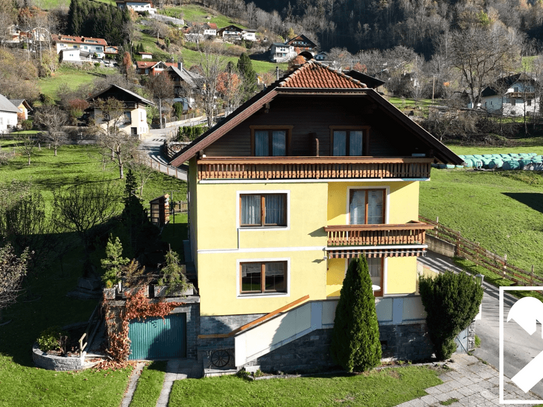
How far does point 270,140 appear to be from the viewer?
1889 cm

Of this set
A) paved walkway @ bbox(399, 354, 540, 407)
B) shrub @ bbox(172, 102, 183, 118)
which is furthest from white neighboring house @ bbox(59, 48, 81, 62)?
paved walkway @ bbox(399, 354, 540, 407)

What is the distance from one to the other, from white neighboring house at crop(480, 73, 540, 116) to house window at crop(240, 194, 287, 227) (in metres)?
71.8

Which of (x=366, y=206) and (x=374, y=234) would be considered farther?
(x=366, y=206)

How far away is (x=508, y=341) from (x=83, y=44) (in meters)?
132

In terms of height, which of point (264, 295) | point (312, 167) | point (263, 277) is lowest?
point (264, 295)

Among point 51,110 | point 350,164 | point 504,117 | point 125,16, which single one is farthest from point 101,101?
point 125,16

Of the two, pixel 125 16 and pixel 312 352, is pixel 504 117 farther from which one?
pixel 125 16

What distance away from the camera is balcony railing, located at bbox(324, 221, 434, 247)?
18172mm

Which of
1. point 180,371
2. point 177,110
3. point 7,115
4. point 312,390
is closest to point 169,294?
point 180,371

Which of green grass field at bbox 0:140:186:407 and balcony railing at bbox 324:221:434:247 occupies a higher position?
balcony railing at bbox 324:221:434:247

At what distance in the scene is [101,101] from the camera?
60.3 m

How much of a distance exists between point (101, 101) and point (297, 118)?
47774mm

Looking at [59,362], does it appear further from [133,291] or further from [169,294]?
[169,294]

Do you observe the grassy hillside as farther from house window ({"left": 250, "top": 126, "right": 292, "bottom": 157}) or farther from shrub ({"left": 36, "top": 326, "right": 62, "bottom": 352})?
shrub ({"left": 36, "top": 326, "right": 62, "bottom": 352})
